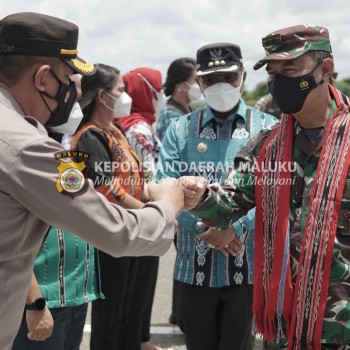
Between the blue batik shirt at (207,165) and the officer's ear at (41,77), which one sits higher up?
the officer's ear at (41,77)

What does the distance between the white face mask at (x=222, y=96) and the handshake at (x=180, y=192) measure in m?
1.06

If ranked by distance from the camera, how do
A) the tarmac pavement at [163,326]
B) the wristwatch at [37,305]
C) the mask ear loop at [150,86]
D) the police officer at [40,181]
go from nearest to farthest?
1. the police officer at [40,181]
2. the wristwatch at [37,305]
3. the tarmac pavement at [163,326]
4. the mask ear loop at [150,86]

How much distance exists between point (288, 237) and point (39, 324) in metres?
1.13

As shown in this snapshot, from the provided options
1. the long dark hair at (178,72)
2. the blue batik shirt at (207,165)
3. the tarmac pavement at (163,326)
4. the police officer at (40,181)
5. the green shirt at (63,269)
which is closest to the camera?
the police officer at (40,181)

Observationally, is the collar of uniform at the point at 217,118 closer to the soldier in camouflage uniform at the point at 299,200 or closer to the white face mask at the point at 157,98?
the soldier in camouflage uniform at the point at 299,200

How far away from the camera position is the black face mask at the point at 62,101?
2033 mm

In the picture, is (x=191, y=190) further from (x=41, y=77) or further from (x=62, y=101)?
(x=41, y=77)

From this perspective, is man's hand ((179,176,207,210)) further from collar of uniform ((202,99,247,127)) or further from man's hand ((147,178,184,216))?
collar of uniform ((202,99,247,127))

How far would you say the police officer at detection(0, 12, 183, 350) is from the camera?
5.55 ft

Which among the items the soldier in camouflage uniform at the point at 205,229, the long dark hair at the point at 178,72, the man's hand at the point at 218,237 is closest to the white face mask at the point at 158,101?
the long dark hair at the point at 178,72

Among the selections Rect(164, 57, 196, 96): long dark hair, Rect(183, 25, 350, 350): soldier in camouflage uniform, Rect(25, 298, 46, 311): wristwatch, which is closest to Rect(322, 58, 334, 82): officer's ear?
Rect(183, 25, 350, 350): soldier in camouflage uniform

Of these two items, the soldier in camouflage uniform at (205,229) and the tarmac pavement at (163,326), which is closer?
the soldier in camouflage uniform at (205,229)

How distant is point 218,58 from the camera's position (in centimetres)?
367

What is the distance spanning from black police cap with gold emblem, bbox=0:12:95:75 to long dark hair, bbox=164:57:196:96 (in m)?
3.96
